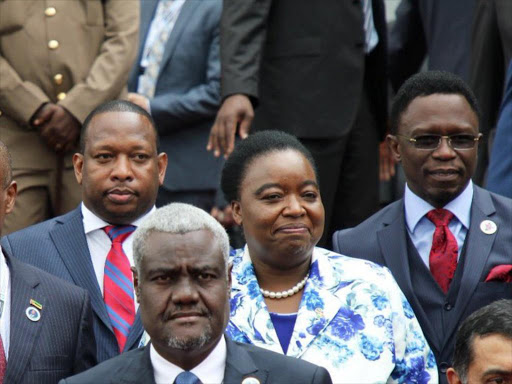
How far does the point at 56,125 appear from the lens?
22.7 feet

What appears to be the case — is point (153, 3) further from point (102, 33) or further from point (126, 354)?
point (126, 354)

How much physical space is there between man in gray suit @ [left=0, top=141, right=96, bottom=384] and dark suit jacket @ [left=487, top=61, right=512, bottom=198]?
2315mm

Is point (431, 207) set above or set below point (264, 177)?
below

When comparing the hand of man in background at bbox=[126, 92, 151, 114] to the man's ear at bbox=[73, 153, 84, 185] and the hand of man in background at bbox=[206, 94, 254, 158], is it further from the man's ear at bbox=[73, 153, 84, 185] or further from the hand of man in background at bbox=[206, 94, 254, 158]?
the man's ear at bbox=[73, 153, 84, 185]

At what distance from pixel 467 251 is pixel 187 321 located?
73.5 inches

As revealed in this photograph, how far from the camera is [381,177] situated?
27.0ft

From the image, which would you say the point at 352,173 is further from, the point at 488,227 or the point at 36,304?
the point at 36,304

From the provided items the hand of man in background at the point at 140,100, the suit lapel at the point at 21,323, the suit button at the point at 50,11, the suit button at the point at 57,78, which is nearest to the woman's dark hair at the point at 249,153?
the suit lapel at the point at 21,323

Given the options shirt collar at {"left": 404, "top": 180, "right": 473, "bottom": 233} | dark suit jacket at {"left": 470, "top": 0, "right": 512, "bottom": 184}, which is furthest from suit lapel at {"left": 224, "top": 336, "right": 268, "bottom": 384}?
dark suit jacket at {"left": 470, "top": 0, "right": 512, "bottom": 184}

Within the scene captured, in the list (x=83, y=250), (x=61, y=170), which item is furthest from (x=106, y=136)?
(x=61, y=170)

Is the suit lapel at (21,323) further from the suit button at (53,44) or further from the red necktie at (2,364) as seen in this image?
the suit button at (53,44)

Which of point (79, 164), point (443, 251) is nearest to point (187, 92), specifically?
point (79, 164)

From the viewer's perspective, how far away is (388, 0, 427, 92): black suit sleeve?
8.33 metres

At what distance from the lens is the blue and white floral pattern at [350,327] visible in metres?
5.18
